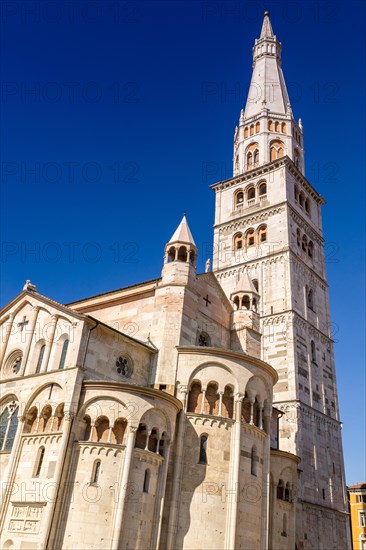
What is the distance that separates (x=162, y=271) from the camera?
29750 mm

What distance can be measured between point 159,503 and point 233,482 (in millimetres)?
3597

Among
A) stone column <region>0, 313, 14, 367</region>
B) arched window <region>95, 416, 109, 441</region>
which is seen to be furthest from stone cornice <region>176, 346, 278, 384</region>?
stone column <region>0, 313, 14, 367</region>

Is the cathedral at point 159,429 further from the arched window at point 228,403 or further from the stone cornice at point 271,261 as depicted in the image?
A: the stone cornice at point 271,261

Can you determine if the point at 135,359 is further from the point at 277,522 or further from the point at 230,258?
the point at 230,258

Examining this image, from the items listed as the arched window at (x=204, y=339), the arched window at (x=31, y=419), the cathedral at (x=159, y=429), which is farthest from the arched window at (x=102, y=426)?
the arched window at (x=204, y=339)

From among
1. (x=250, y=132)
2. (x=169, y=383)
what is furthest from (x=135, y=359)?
(x=250, y=132)

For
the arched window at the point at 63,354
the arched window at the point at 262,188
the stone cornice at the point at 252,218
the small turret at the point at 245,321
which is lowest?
the arched window at the point at 63,354

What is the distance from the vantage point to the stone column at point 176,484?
22.3 meters

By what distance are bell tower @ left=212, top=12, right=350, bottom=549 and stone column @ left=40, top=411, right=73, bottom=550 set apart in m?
15.1

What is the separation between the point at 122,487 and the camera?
21.0 m

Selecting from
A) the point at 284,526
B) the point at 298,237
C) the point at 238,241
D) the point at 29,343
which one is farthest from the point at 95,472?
the point at 298,237

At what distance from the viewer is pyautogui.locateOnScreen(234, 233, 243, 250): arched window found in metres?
48.4

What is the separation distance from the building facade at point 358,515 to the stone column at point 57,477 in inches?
1788

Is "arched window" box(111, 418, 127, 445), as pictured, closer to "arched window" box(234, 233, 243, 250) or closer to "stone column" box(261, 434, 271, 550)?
"stone column" box(261, 434, 271, 550)
